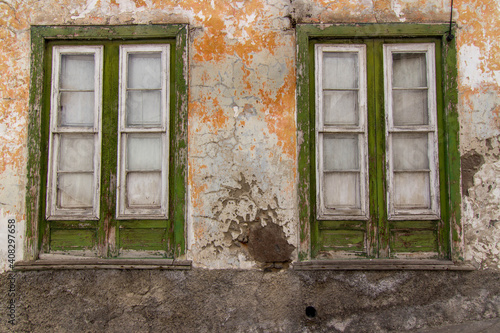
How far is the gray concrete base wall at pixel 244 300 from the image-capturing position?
3033 millimetres

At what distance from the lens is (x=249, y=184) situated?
3148 millimetres

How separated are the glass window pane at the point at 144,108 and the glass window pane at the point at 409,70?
7.35ft

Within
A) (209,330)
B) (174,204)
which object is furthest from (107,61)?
(209,330)

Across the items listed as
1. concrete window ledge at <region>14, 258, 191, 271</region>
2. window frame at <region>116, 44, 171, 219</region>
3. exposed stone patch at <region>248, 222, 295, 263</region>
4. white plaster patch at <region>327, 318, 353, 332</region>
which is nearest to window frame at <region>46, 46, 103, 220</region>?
window frame at <region>116, 44, 171, 219</region>

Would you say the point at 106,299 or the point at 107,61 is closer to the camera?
the point at 106,299

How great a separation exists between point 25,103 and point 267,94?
2202 millimetres

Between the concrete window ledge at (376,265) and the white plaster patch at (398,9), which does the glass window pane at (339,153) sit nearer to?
the concrete window ledge at (376,265)

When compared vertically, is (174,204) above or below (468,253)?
above

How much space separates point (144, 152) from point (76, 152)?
64cm

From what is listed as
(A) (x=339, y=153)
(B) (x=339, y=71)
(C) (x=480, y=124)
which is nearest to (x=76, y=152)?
(A) (x=339, y=153)

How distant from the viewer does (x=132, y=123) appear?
10.8 ft

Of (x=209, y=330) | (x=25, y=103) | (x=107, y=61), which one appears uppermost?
(x=107, y=61)

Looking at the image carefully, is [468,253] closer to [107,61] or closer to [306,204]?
[306,204]

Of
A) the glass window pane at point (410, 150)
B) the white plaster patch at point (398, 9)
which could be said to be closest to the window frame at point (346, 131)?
the glass window pane at point (410, 150)
